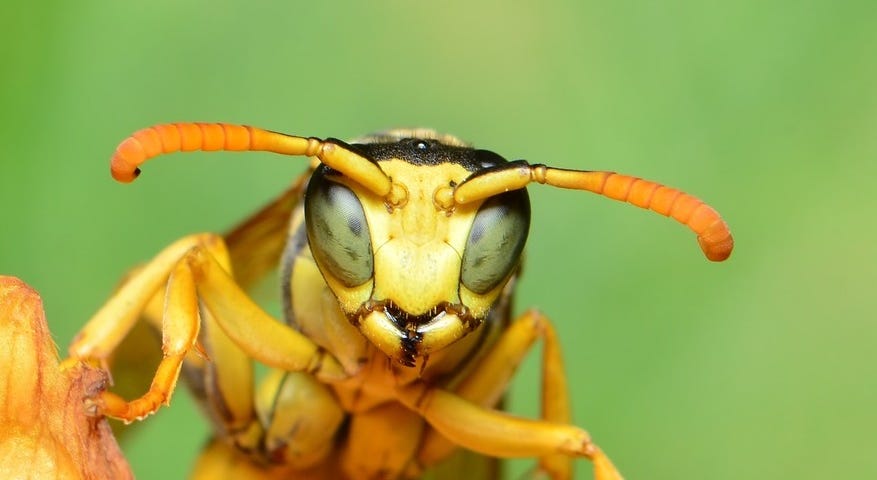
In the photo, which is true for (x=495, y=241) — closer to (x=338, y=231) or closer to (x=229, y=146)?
(x=338, y=231)

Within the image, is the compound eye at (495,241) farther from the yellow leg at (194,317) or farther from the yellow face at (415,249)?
the yellow leg at (194,317)

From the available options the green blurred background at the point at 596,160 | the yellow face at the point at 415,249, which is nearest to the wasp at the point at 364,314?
the yellow face at the point at 415,249

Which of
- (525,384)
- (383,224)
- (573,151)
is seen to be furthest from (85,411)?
(573,151)

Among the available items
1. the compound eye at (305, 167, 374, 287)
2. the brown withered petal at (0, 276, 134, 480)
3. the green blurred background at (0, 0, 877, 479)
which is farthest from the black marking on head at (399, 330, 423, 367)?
the green blurred background at (0, 0, 877, 479)

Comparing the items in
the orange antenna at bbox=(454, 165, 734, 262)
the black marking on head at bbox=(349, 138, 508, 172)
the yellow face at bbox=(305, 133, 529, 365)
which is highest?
the black marking on head at bbox=(349, 138, 508, 172)

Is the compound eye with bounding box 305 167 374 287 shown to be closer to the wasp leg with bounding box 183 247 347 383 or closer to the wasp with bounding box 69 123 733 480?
the wasp with bounding box 69 123 733 480

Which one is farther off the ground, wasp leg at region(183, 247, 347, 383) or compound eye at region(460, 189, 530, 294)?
compound eye at region(460, 189, 530, 294)
